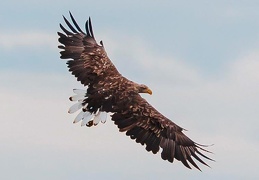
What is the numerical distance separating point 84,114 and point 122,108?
4.41ft

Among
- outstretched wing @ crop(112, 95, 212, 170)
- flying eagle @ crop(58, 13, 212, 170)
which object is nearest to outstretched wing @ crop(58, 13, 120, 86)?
flying eagle @ crop(58, 13, 212, 170)

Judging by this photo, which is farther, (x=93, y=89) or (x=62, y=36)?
(x=62, y=36)

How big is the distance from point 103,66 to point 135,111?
9.18 ft

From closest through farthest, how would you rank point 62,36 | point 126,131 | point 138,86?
point 126,131 → point 138,86 → point 62,36

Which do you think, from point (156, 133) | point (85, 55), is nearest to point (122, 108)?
point (156, 133)

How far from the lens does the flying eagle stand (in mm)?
27203

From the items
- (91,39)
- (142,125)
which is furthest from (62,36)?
(142,125)

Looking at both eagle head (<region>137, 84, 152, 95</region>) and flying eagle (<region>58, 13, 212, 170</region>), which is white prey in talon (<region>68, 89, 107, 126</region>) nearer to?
flying eagle (<region>58, 13, 212, 170</region>)

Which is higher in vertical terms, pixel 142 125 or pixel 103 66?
pixel 103 66

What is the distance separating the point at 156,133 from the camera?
89.6 feet

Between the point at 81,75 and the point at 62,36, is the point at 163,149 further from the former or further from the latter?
the point at 62,36

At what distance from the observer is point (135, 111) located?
27391 mm

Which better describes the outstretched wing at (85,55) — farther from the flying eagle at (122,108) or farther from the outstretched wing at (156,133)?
the outstretched wing at (156,133)

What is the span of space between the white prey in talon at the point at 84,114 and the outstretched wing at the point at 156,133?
0.90 meters
